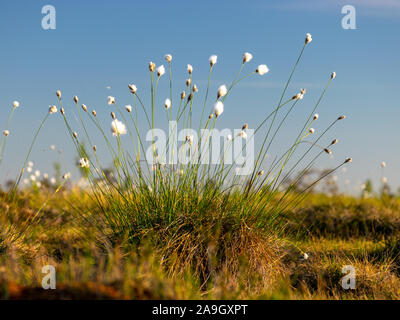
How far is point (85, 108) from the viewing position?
4277 mm

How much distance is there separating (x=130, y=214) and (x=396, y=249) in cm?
330

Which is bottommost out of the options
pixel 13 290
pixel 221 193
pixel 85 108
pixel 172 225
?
pixel 13 290

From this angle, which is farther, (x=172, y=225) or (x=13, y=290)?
(x=172, y=225)

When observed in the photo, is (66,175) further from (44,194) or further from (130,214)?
(44,194)

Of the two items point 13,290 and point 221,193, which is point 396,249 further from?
point 13,290
